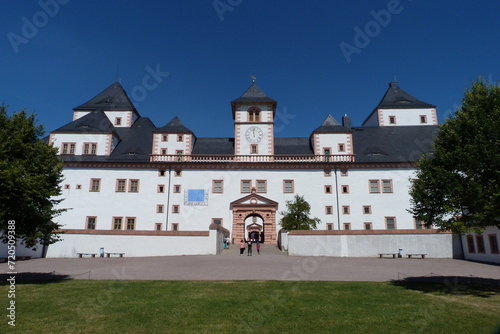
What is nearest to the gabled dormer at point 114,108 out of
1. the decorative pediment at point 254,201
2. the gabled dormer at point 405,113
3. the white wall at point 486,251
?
the decorative pediment at point 254,201

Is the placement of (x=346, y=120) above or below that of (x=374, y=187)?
above

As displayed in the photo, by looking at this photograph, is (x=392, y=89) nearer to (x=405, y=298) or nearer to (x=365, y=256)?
(x=365, y=256)

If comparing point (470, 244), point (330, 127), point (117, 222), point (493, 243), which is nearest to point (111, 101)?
point (117, 222)

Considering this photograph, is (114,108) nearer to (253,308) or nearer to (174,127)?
(174,127)

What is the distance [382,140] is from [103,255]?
118ft

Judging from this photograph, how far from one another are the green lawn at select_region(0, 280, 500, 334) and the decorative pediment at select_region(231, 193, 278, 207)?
2489 centimetres

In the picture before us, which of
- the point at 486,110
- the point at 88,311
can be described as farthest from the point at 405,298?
the point at 88,311

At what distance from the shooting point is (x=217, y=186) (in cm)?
4019

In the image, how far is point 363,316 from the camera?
9.25 metres

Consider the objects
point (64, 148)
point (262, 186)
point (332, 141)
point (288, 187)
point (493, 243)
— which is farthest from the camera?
point (332, 141)

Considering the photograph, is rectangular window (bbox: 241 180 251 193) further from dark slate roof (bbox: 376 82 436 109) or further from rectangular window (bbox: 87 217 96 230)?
dark slate roof (bbox: 376 82 436 109)

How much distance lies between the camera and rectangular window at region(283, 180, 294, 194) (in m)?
40.0

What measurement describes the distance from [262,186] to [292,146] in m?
8.21

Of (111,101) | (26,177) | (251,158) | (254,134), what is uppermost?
(111,101)
